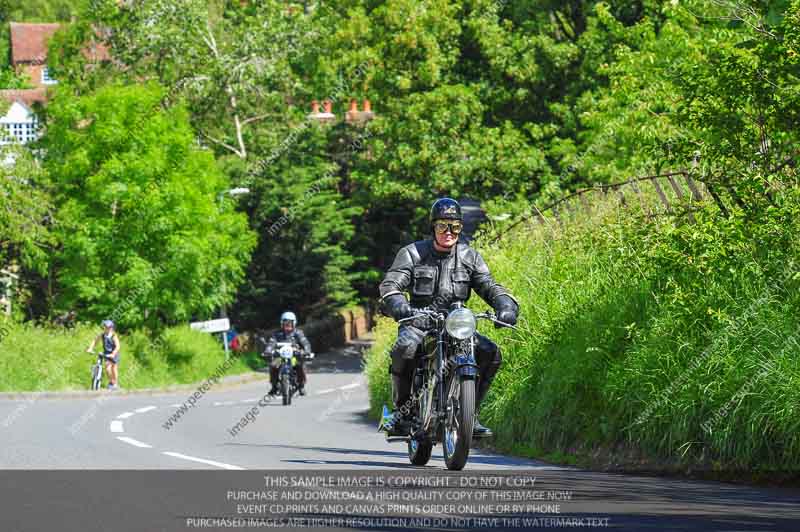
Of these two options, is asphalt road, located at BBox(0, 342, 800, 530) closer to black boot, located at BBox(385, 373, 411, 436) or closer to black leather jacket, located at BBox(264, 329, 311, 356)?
black boot, located at BBox(385, 373, 411, 436)

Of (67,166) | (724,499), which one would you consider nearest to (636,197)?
(724,499)

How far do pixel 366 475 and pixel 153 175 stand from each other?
33.4 metres

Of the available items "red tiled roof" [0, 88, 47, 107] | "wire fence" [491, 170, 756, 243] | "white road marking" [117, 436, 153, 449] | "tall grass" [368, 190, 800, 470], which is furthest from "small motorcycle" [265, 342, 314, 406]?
"red tiled roof" [0, 88, 47, 107]

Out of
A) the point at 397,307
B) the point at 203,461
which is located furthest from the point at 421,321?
the point at 203,461

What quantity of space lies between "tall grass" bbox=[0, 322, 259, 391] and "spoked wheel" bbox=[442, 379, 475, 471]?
25349 millimetres

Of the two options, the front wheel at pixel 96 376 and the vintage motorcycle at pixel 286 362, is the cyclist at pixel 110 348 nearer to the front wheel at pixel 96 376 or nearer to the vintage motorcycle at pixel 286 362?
the front wheel at pixel 96 376

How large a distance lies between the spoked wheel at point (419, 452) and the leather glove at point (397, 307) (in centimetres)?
149

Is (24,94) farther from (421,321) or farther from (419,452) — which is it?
(421,321)

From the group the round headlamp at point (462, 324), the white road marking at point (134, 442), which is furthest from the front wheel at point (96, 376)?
the round headlamp at point (462, 324)

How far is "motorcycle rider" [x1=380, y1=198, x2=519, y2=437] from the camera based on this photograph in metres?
11.6

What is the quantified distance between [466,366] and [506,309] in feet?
2.59

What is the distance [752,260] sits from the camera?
1347cm

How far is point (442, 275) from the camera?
1173 centimetres

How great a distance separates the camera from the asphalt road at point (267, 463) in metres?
8.62
